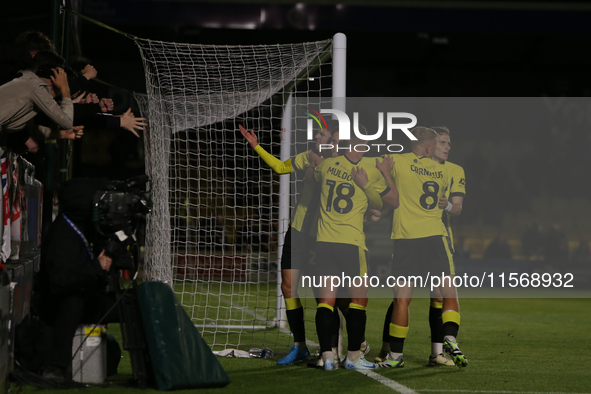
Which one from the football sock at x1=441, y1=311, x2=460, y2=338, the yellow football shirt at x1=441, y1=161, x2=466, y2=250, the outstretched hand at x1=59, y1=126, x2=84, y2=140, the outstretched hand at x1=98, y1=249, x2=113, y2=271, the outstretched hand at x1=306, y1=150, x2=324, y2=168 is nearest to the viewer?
the outstretched hand at x1=98, y1=249, x2=113, y2=271

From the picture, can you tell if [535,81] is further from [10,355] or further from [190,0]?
[10,355]

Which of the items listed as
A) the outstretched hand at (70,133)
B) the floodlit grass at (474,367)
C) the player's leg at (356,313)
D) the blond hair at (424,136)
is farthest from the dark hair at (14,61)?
the blond hair at (424,136)

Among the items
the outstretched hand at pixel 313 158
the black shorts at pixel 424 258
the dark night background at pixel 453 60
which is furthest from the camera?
the dark night background at pixel 453 60

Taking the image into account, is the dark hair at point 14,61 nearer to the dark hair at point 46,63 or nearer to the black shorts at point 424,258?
A: the dark hair at point 46,63

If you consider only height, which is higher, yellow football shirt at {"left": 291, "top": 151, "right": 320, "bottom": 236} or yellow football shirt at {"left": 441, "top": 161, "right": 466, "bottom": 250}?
yellow football shirt at {"left": 441, "top": 161, "right": 466, "bottom": 250}

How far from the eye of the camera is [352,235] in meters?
5.12

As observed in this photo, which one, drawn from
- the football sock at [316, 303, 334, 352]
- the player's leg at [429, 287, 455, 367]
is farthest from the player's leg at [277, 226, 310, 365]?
the player's leg at [429, 287, 455, 367]

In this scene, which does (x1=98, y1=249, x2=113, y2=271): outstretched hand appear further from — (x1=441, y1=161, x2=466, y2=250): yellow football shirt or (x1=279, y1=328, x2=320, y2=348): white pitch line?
(x1=279, y1=328, x2=320, y2=348): white pitch line

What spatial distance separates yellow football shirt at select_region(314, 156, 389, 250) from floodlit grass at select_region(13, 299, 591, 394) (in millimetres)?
1014

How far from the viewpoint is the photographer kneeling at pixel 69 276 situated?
389 cm

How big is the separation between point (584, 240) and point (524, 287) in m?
3.92

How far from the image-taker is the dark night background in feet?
56.4

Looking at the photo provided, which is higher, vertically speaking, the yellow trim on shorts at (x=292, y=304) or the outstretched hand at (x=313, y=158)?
the outstretched hand at (x=313, y=158)

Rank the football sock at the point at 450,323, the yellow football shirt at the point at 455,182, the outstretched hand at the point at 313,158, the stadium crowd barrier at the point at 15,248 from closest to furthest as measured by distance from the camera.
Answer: the stadium crowd barrier at the point at 15,248, the football sock at the point at 450,323, the outstretched hand at the point at 313,158, the yellow football shirt at the point at 455,182
